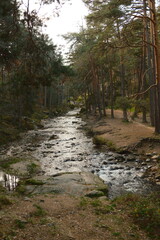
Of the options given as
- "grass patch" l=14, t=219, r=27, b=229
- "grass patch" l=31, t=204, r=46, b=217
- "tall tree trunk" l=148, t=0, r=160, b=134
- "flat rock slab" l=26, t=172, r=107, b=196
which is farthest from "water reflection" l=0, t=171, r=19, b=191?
"tall tree trunk" l=148, t=0, r=160, b=134

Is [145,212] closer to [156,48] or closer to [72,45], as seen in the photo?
[156,48]

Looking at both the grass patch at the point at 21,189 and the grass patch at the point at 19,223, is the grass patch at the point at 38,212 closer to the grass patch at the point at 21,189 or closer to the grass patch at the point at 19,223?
the grass patch at the point at 19,223

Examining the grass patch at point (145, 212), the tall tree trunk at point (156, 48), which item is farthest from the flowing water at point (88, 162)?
the tall tree trunk at point (156, 48)

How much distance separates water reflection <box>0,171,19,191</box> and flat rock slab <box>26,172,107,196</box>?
31.2 inches

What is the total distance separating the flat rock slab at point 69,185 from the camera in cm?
862

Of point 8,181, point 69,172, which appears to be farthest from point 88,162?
point 8,181

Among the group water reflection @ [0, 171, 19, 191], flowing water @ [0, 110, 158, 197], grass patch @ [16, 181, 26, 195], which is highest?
grass patch @ [16, 181, 26, 195]

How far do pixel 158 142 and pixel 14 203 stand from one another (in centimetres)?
1097

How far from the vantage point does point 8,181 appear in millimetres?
10023

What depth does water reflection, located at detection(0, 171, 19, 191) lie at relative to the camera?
30.4 ft

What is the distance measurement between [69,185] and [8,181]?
2.80m

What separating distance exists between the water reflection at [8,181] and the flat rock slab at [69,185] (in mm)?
794

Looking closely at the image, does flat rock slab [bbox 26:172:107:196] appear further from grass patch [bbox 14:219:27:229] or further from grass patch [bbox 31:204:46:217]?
grass patch [bbox 14:219:27:229]

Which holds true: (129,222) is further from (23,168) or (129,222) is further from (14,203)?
(23,168)
